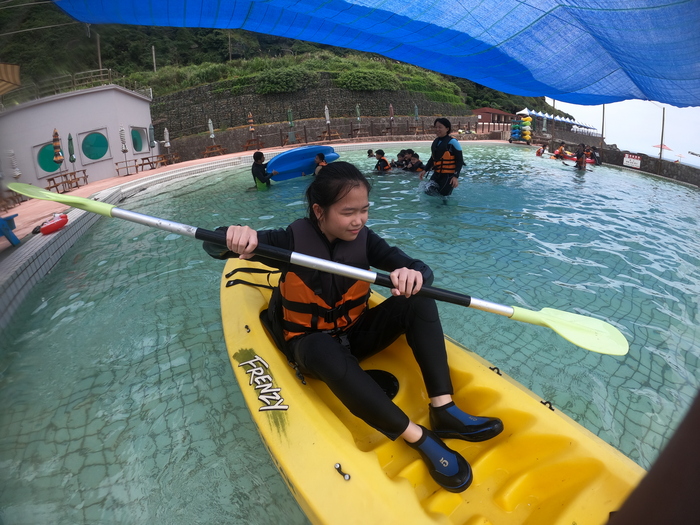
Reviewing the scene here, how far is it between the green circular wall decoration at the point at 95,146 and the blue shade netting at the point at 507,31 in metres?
7.19

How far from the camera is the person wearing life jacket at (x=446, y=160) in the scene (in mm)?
6023

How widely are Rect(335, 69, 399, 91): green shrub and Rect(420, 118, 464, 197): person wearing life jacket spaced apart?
16.1 metres

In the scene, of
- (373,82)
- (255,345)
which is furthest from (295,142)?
(255,345)

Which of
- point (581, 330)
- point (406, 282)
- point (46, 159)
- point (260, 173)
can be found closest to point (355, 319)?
point (406, 282)

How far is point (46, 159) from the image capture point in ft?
33.0

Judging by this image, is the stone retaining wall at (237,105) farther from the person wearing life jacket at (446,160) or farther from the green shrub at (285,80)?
the person wearing life jacket at (446,160)

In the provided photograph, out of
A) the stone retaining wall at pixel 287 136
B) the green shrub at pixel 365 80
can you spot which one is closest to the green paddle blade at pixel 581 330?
the stone retaining wall at pixel 287 136

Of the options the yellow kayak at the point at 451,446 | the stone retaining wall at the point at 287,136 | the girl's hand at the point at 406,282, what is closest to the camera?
the yellow kayak at the point at 451,446

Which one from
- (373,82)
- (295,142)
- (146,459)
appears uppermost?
(373,82)

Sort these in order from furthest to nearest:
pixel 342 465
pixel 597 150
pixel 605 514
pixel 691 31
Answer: pixel 597 150, pixel 691 31, pixel 342 465, pixel 605 514

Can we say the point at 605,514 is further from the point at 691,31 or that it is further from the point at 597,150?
the point at 597,150

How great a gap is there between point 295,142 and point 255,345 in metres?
15.7

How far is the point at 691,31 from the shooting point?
3658 mm

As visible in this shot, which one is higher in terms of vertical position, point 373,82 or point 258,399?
point 373,82
